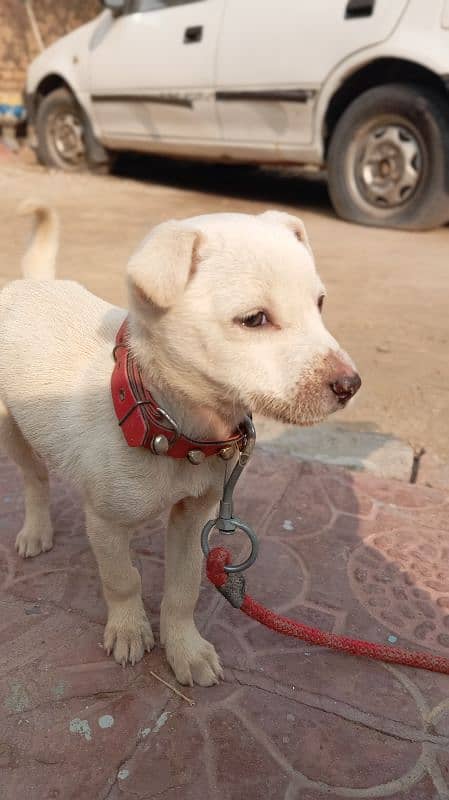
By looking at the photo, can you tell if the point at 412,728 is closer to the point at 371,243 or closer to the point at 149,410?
the point at 149,410

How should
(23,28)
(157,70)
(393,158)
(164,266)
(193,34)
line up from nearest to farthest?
(164,266)
(393,158)
(193,34)
(157,70)
(23,28)

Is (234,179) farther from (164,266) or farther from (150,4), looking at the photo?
(164,266)

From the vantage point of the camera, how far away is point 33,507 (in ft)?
8.39

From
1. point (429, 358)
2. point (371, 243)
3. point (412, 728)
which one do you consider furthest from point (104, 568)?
point (371, 243)

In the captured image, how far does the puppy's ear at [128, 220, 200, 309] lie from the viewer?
5.06 ft

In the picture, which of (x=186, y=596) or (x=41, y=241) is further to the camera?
(x=41, y=241)

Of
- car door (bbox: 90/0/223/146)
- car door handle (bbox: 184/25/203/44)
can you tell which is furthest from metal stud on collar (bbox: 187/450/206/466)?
car door handle (bbox: 184/25/203/44)

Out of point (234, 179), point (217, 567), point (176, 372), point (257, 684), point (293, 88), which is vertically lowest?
point (234, 179)

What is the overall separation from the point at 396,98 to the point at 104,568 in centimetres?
571

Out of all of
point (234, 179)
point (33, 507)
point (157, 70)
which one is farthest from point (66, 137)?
point (33, 507)

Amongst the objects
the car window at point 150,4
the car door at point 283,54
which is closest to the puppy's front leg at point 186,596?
the car door at point 283,54

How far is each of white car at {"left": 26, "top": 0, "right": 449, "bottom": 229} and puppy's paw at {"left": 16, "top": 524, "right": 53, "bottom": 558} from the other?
517 cm

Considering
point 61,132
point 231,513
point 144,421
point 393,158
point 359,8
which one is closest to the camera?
point 144,421

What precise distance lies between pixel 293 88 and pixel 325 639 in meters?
6.07
